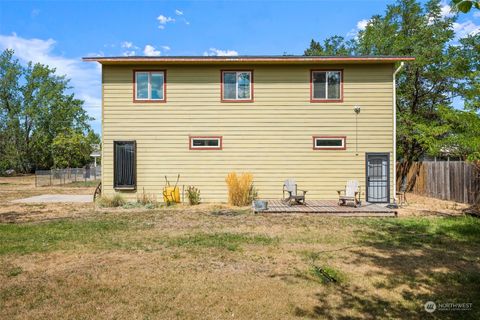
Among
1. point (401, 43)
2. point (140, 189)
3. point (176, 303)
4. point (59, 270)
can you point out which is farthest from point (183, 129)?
point (401, 43)

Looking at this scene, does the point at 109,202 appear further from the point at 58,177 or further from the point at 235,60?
the point at 58,177

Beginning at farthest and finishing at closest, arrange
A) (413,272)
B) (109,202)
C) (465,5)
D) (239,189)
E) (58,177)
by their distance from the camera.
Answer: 1. (58,177)
2. (239,189)
3. (109,202)
4. (413,272)
5. (465,5)

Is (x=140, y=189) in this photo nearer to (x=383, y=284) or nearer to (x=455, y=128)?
(x=383, y=284)

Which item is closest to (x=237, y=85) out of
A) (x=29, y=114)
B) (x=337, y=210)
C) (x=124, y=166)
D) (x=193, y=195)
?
(x=193, y=195)

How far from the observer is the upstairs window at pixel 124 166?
12422mm

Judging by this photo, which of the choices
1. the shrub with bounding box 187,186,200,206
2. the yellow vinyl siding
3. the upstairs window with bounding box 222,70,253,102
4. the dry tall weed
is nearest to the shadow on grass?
the yellow vinyl siding

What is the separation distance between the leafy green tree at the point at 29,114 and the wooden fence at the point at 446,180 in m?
41.1

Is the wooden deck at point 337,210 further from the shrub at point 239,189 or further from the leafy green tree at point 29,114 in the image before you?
the leafy green tree at point 29,114

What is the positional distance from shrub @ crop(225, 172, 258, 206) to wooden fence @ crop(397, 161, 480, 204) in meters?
7.48

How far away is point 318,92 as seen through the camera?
1261cm

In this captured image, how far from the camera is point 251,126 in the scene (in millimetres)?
12578

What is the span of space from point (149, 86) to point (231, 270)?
9.39 metres

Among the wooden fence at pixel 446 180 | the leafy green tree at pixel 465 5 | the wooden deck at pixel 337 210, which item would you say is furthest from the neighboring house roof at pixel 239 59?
the leafy green tree at pixel 465 5

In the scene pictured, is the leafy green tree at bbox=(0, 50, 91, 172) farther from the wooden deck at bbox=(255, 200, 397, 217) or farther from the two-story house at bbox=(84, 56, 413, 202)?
the wooden deck at bbox=(255, 200, 397, 217)
